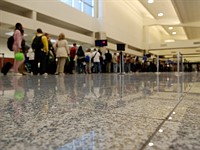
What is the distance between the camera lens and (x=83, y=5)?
2045 cm

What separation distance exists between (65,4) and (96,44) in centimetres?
447

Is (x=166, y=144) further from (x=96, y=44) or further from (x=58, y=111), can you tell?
(x=96, y=44)

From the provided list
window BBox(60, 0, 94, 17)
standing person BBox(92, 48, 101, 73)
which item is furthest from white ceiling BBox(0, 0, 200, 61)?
window BBox(60, 0, 94, 17)

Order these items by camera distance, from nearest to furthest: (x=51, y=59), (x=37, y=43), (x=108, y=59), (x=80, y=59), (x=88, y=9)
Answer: (x=37, y=43)
(x=51, y=59)
(x=80, y=59)
(x=108, y=59)
(x=88, y=9)

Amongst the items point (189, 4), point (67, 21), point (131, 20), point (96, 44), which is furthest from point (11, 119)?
point (131, 20)

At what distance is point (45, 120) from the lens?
44.4 inches

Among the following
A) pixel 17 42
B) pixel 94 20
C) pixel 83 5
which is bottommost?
pixel 17 42

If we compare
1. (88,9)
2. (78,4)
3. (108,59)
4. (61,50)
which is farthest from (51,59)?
(88,9)

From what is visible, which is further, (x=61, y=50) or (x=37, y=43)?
(x=61, y=50)

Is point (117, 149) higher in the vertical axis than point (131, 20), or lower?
lower

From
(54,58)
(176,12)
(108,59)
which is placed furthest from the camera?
(176,12)

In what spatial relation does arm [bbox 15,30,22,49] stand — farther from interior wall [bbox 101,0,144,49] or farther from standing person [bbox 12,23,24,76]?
interior wall [bbox 101,0,144,49]

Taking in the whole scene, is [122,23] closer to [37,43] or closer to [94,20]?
[94,20]

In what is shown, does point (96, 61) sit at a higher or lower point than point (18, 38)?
lower
